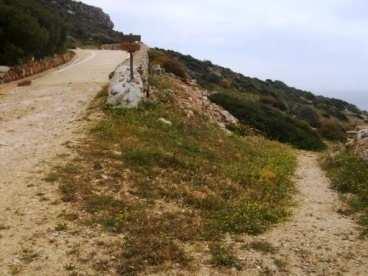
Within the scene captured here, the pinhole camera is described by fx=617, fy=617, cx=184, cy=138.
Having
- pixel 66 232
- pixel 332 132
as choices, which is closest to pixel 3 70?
pixel 332 132

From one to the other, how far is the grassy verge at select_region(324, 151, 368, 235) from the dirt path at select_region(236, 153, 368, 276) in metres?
0.47

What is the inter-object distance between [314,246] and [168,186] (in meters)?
4.13

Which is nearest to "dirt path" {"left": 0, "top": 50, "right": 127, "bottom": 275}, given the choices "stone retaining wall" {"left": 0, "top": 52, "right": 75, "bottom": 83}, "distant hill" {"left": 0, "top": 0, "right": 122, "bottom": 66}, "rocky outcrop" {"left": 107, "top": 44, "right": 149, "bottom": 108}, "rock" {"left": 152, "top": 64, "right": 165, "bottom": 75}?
"rocky outcrop" {"left": 107, "top": 44, "right": 149, "bottom": 108}

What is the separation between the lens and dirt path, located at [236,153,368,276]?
1087cm

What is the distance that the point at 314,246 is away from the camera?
11.9m

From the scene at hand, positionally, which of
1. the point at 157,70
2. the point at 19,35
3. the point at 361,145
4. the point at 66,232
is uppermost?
the point at 19,35

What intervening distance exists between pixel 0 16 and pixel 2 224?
2525cm

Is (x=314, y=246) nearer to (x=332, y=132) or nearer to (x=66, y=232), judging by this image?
(x=66, y=232)

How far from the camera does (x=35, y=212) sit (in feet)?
40.6

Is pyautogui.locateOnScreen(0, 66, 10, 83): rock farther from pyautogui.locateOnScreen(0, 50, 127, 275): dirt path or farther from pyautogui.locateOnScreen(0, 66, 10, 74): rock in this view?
pyautogui.locateOnScreen(0, 50, 127, 275): dirt path

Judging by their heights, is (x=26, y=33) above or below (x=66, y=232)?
above

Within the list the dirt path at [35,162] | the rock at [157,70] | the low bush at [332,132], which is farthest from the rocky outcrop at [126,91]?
the low bush at [332,132]

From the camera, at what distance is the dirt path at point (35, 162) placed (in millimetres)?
10586

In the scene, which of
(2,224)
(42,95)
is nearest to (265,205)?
(2,224)
